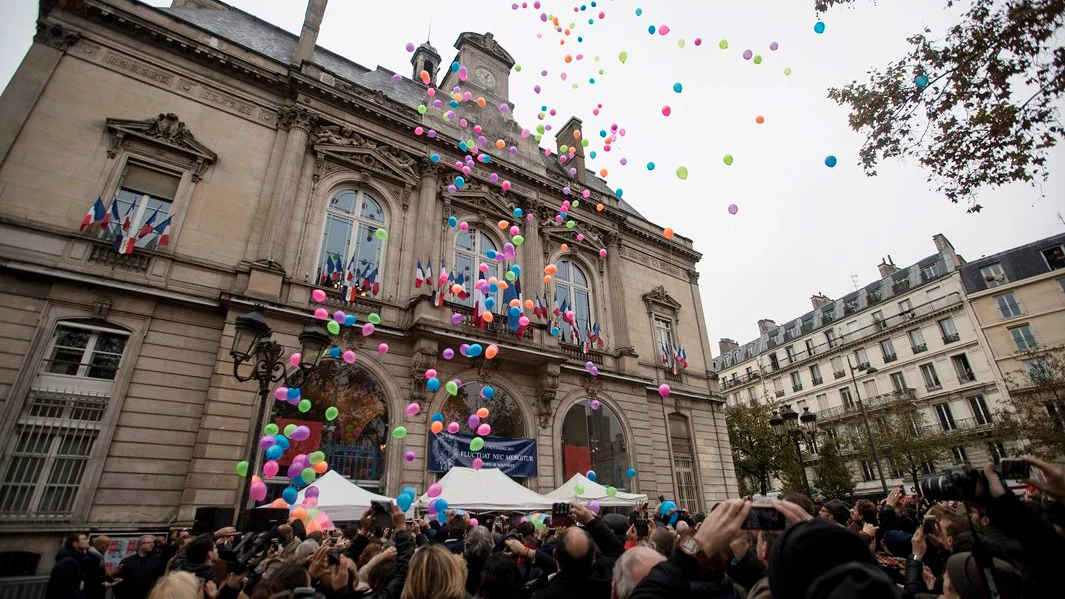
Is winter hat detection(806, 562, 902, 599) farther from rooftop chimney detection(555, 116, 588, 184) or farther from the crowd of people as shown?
rooftop chimney detection(555, 116, 588, 184)

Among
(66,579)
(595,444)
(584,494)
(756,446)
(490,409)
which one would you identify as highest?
(756,446)

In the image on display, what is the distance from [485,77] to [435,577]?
797 inches

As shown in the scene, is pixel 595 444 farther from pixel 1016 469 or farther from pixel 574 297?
pixel 1016 469

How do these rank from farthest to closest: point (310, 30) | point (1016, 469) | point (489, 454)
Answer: point (310, 30), point (489, 454), point (1016, 469)

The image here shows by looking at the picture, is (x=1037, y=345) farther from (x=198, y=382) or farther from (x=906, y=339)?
(x=198, y=382)

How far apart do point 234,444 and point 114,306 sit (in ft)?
12.6

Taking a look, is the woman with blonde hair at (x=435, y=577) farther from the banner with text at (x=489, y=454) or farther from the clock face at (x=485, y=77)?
the clock face at (x=485, y=77)

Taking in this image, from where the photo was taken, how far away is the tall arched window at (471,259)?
1530 centimetres

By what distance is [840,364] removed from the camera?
128 feet

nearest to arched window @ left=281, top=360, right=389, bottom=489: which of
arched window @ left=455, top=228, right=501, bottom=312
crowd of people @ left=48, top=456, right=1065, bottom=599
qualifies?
arched window @ left=455, top=228, right=501, bottom=312

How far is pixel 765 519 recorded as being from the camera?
202 centimetres

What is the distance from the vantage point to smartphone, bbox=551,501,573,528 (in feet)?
12.2

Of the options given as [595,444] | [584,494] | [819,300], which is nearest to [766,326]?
[819,300]

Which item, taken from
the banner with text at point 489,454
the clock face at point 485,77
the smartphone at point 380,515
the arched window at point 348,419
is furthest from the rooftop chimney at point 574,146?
the smartphone at point 380,515
